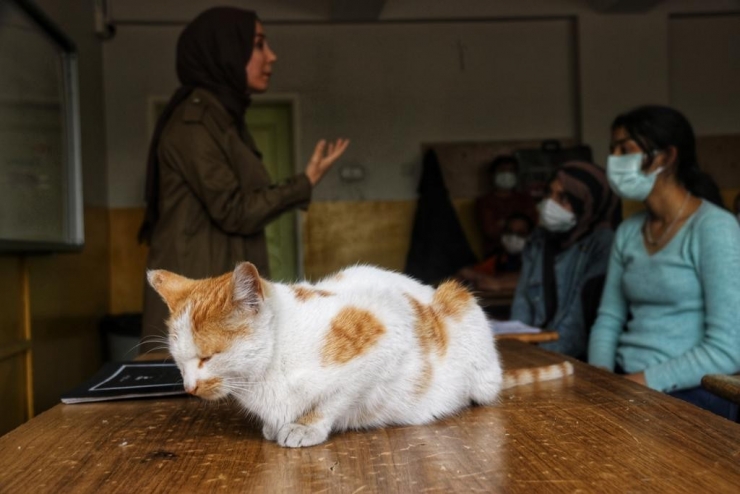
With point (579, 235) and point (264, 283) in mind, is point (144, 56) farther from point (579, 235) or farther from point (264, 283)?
point (264, 283)

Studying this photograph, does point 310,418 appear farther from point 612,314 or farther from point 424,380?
point 612,314

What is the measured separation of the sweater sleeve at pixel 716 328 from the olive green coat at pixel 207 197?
1.12 metres

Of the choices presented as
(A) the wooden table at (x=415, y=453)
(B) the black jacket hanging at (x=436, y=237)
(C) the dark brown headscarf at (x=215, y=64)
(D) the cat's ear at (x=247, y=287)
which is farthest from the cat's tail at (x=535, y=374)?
(B) the black jacket hanging at (x=436, y=237)

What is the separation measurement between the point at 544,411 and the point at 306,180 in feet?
4.33

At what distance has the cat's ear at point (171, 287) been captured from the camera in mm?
984

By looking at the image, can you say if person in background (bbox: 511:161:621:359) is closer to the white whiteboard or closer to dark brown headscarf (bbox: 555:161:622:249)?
dark brown headscarf (bbox: 555:161:622:249)

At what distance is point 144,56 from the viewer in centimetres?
551

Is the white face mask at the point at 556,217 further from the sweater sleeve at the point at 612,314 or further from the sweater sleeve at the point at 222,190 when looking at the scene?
the sweater sleeve at the point at 222,190

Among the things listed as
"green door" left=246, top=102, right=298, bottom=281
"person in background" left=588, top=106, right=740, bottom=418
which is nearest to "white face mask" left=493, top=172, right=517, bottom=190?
"green door" left=246, top=102, right=298, bottom=281

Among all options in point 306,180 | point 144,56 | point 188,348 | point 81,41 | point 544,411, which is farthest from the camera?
point 144,56

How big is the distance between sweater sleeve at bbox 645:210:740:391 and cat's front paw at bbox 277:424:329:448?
4.06 ft

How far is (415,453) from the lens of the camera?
0.87 metres

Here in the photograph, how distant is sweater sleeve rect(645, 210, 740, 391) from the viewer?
1.89 m

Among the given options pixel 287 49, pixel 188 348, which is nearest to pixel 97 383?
pixel 188 348
